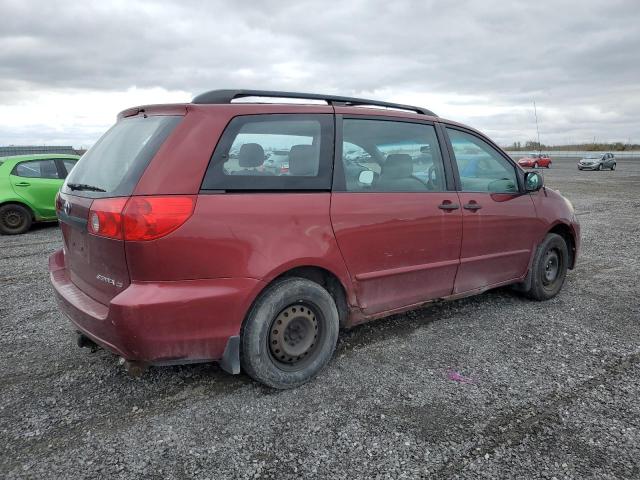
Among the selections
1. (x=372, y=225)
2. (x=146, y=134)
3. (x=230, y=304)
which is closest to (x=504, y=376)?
(x=372, y=225)

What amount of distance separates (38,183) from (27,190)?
0.77ft

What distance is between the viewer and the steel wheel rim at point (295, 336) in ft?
9.65

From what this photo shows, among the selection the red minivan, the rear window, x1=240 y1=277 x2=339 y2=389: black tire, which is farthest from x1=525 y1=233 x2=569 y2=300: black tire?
the rear window

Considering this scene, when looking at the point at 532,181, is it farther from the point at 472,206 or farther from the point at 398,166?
the point at 398,166

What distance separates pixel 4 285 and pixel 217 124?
418cm

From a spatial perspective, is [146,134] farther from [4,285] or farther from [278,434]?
[4,285]

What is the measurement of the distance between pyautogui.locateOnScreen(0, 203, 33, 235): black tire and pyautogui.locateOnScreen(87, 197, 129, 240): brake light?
755cm

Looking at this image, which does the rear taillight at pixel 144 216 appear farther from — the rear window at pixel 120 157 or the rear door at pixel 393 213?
the rear door at pixel 393 213

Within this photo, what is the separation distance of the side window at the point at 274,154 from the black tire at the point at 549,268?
8.59 feet

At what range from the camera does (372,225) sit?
10.6 feet

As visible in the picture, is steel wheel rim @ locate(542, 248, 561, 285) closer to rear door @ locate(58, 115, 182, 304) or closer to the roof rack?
the roof rack

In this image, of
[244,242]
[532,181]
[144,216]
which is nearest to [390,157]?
[244,242]

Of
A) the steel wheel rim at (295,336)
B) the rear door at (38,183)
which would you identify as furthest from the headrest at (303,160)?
the rear door at (38,183)

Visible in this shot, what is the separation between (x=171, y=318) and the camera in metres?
2.54
